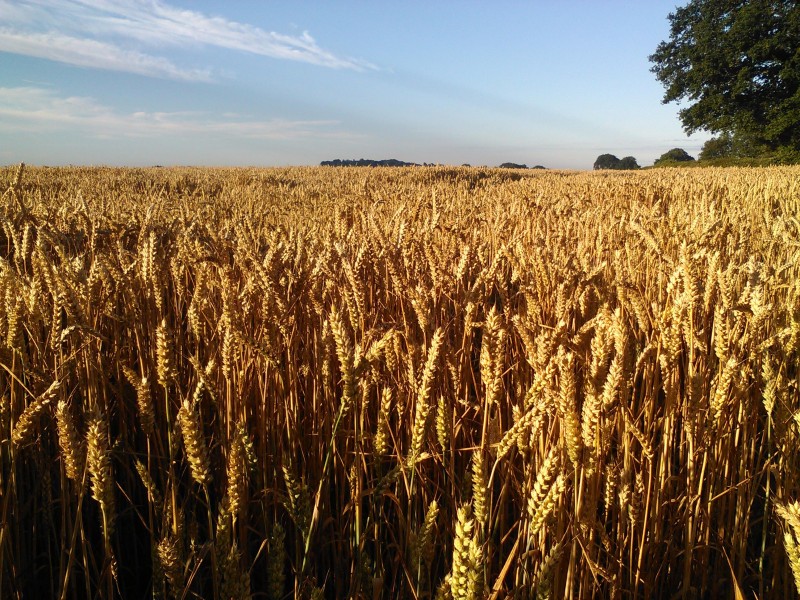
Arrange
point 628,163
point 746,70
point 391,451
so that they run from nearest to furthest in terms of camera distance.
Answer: point 391,451, point 746,70, point 628,163

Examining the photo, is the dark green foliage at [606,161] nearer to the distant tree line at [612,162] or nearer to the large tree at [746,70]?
the distant tree line at [612,162]

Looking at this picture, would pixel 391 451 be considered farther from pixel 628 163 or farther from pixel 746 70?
pixel 628 163

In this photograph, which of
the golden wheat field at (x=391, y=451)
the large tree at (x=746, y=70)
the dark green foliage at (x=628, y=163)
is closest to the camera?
the golden wheat field at (x=391, y=451)

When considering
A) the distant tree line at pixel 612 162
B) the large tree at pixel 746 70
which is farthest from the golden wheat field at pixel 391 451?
the distant tree line at pixel 612 162

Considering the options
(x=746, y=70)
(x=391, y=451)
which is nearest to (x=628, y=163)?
(x=746, y=70)

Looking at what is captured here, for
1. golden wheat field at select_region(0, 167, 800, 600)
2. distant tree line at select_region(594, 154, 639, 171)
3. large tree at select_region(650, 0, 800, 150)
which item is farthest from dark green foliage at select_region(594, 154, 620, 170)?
golden wheat field at select_region(0, 167, 800, 600)

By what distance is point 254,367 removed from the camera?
5.00ft

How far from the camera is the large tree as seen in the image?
2044 centimetres

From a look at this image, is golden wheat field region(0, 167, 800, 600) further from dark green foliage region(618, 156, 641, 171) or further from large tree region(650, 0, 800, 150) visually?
dark green foliage region(618, 156, 641, 171)

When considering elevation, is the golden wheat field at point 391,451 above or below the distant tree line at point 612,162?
below

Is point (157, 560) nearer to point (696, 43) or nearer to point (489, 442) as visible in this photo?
point (489, 442)

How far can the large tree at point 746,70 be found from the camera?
805 inches

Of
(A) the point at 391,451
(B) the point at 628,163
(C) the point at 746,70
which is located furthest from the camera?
(B) the point at 628,163

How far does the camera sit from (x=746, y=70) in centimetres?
2106
